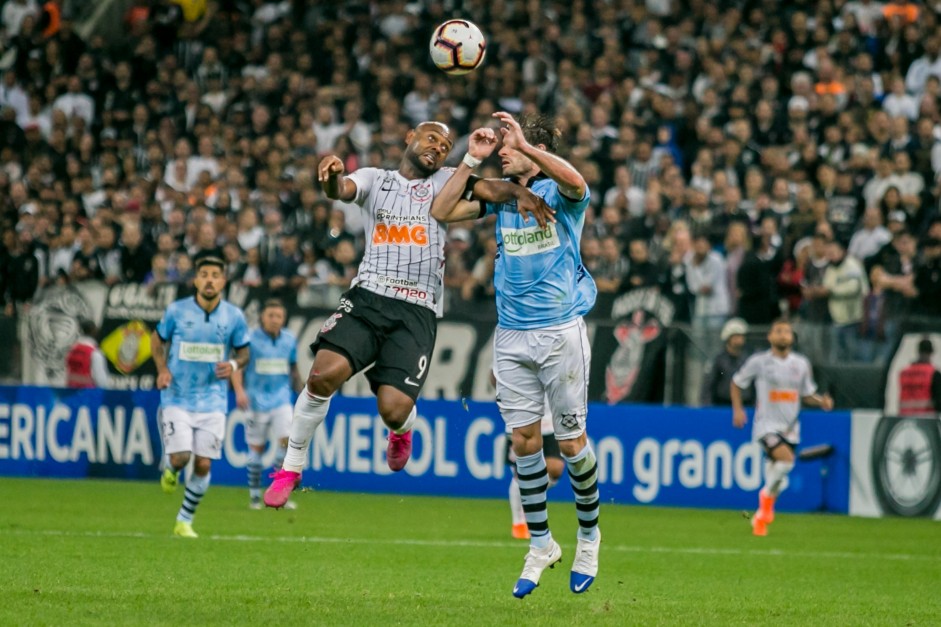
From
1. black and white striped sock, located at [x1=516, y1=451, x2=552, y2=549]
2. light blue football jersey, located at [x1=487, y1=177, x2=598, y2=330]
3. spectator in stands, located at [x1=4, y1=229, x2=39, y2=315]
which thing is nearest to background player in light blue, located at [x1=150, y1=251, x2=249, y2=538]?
black and white striped sock, located at [x1=516, y1=451, x2=552, y2=549]

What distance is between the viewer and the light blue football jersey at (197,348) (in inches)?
555

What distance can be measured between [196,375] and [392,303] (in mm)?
4686

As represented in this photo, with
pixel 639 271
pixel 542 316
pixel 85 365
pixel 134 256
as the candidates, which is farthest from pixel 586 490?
pixel 134 256

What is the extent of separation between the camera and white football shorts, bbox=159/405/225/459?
13.9 m

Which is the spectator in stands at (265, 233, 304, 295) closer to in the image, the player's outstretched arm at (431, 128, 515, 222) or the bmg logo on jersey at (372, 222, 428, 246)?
the bmg logo on jersey at (372, 222, 428, 246)

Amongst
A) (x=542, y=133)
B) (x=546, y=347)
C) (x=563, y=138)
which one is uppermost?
(x=563, y=138)

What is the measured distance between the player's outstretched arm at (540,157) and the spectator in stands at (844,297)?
8555 millimetres

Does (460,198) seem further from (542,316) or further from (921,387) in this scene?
(921,387)

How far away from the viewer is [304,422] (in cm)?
979

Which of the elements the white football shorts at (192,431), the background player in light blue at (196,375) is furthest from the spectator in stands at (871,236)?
the white football shorts at (192,431)

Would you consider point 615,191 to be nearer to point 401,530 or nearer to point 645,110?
point 645,110

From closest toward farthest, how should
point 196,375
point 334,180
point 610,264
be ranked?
point 334,180
point 196,375
point 610,264

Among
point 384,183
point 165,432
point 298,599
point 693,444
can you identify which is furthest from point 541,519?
point 693,444

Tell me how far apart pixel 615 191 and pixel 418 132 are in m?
10.3
